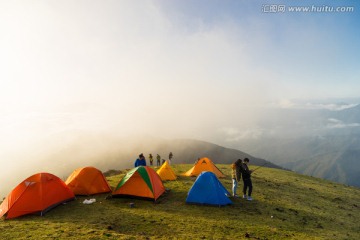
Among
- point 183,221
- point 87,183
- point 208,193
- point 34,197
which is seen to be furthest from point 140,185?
point 34,197

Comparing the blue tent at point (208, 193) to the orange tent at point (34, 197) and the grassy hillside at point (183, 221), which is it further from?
the orange tent at point (34, 197)

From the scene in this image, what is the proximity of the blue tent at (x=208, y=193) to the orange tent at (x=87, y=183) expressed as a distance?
786 cm

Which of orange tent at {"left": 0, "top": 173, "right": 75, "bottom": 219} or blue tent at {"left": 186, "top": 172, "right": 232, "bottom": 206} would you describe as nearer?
orange tent at {"left": 0, "top": 173, "right": 75, "bottom": 219}

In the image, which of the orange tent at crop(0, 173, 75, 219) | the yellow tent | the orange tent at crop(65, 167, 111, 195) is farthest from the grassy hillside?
the yellow tent

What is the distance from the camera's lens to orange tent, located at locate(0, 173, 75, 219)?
55.1ft

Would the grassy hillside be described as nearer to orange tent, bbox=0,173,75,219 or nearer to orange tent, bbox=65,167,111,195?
orange tent, bbox=0,173,75,219

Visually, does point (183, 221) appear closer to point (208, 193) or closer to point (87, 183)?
point (208, 193)

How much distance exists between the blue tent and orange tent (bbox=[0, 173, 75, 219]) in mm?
9623

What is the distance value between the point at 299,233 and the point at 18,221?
1700 centimetres

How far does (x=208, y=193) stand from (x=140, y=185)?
534 centimetres

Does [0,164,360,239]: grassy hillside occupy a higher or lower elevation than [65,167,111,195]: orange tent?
lower

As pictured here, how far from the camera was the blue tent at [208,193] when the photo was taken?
1903 centimetres

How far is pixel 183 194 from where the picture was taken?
21859mm

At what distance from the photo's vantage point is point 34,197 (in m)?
17.4
